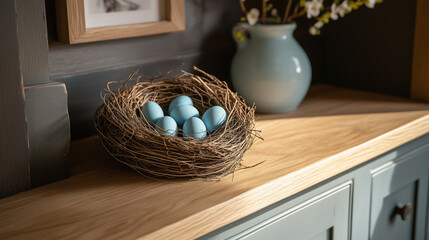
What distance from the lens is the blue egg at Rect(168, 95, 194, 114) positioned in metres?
1.17

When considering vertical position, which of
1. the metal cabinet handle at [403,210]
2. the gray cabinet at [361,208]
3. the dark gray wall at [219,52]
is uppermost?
the dark gray wall at [219,52]

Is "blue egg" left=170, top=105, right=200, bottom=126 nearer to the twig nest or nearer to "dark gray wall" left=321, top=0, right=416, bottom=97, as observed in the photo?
the twig nest

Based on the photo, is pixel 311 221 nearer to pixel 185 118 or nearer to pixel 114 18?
pixel 185 118

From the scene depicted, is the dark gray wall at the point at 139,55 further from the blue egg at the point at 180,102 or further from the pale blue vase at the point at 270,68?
the blue egg at the point at 180,102

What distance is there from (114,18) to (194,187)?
526mm

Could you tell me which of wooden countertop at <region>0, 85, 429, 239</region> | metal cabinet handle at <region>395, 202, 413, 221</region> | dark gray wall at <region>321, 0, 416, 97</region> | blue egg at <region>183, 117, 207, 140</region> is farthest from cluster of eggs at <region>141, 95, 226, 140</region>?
dark gray wall at <region>321, 0, 416, 97</region>

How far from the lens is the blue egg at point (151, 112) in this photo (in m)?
1.10

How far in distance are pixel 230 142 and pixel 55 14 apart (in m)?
0.53

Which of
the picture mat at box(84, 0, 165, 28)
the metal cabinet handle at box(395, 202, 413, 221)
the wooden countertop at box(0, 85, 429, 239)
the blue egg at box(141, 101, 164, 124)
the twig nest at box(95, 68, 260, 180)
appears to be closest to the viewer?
the wooden countertop at box(0, 85, 429, 239)

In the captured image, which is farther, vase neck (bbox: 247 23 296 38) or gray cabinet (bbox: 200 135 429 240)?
vase neck (bbox: 247 23 296 38)

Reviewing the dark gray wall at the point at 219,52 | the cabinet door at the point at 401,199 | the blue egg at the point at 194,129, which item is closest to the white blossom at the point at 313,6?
the dark gray wall at the point at 219,52

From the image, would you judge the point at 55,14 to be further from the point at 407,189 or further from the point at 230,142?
the point at 407,189

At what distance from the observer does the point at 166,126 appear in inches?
41.3

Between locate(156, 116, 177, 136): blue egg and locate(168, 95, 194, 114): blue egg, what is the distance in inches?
4.6
